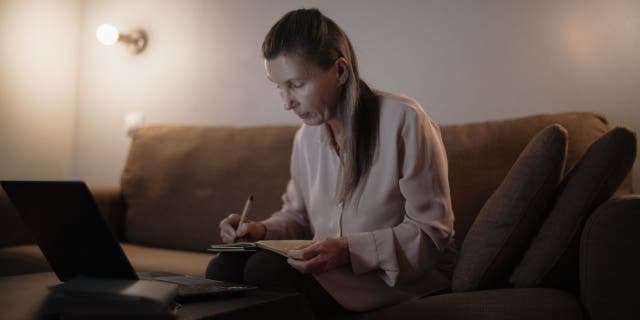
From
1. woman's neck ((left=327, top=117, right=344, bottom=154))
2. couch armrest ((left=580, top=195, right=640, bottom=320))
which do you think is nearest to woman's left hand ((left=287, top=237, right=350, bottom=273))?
woman's neck ((left=327, top=117, right=344, bottom=154))

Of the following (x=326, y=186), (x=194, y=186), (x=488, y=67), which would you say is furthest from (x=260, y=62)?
(x=326, y=186)

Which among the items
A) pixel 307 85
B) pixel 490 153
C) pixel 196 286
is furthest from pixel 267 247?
pixel 490 153

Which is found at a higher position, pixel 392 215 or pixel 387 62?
pixel 387 62

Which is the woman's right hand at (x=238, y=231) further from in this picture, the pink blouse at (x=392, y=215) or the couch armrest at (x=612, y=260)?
the couch armrest at (x=612, y=260)

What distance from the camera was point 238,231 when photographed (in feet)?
5.03

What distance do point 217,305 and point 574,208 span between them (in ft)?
2.40

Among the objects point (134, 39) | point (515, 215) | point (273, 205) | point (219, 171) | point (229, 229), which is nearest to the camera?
point (515, 215)

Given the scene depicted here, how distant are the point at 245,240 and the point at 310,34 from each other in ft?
1.72

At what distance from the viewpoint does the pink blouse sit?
4.23 ft

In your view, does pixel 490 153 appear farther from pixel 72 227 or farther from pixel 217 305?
pixel 72 227

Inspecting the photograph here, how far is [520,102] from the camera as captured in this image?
6.62 ft

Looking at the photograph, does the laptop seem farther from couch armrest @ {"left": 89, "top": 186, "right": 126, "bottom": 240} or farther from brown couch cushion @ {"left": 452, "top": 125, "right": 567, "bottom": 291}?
couch armrest @ {"left": 89, "top": 186, "right": 126, "bottom": 240}

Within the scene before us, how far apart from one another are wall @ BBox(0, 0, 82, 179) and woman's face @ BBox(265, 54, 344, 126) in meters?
1.95

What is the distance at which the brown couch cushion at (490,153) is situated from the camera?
1.70 metres
